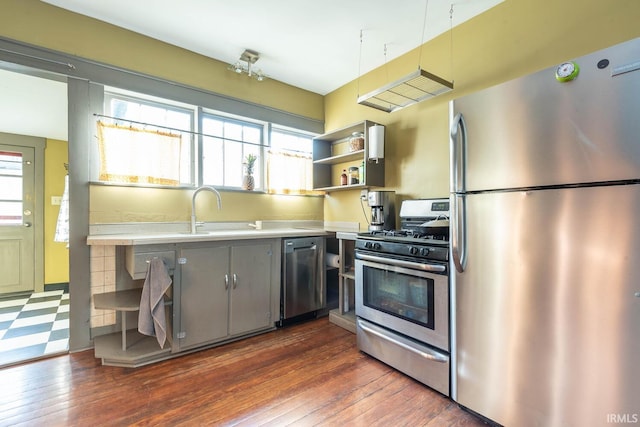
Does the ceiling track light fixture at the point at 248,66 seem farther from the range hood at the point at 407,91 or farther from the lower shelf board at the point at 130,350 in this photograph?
the lower shelf board at the point at 130,350

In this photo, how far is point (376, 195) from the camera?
283cm

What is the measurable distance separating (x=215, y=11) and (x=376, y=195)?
210 cm

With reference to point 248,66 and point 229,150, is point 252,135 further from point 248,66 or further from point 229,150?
point 248,66

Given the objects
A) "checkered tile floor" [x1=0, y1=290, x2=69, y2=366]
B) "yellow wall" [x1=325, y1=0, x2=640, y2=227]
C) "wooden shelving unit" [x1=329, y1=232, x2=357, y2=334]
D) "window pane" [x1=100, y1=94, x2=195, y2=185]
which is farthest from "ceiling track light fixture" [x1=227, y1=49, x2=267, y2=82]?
"checkered tile floor" [x1=0, y1=290, x2=69, y2=366]

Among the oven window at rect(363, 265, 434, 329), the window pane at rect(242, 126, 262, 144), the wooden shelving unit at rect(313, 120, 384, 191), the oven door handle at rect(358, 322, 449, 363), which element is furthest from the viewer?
the window pane at rect(242, 126, 262, 144)

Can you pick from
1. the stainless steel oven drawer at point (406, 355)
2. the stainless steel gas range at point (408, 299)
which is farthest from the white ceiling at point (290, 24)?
the stainless steel oven drawer at point (406, 355)

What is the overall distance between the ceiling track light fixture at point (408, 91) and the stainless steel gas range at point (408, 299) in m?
0.97

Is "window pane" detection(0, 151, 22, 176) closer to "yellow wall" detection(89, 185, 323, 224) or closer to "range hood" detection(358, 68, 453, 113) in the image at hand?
"yellow wall" detection(89, 185, 323, 224)

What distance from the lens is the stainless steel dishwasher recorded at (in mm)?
2877

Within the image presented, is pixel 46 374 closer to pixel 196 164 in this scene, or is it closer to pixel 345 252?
pixel 196 164

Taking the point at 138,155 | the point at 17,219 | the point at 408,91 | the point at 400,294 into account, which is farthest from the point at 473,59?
the point at 17,219

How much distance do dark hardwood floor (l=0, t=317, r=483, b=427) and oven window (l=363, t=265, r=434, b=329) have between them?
45 centimetres

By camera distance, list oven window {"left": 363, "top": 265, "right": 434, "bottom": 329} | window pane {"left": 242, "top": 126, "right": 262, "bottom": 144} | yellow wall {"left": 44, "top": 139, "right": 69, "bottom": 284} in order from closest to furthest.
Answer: oven window {"left": 363, "top": 265, "right": 434, "bottom": 329}
window pane {"left": 242, "top": 126, "right": 262, "bottom": 144}
yellow wall {"left": 44, "top": 139, "right": 69, "bottom": 284}

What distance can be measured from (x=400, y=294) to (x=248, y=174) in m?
2.11
